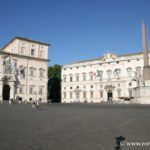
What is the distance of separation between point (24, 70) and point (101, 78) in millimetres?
19775

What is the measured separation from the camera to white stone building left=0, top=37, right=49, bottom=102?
47.2m

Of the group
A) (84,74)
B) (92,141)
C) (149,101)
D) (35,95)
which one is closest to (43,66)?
(35,95)

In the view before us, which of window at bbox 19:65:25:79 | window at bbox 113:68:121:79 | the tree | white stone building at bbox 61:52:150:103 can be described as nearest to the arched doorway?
window at bbox 19:65:25:79

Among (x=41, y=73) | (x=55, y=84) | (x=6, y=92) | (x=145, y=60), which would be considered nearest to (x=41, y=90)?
(x=41, y=73)

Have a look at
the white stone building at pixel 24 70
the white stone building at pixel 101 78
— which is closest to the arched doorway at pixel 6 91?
the white stone building at pixel 24 70

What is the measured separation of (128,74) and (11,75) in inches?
1033

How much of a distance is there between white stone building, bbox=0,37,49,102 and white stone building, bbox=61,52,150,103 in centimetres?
1264

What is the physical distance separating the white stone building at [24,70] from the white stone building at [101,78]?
41.5ft

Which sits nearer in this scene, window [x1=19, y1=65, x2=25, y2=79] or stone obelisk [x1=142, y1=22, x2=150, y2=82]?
stone obelisk [x1=142, y1=22, x2=150, y2=82]

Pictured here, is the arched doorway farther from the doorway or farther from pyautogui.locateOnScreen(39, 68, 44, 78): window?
pyautogui.locateOnScreen(39, 68, 44, 78): window

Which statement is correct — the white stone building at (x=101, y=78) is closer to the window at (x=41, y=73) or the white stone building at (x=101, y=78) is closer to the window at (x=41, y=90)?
the window at (x=41, y=90)

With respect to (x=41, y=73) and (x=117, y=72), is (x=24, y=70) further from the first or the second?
(x=117, y=72)

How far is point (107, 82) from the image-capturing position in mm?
59344

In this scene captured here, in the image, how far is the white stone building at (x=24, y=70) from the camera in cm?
4725
